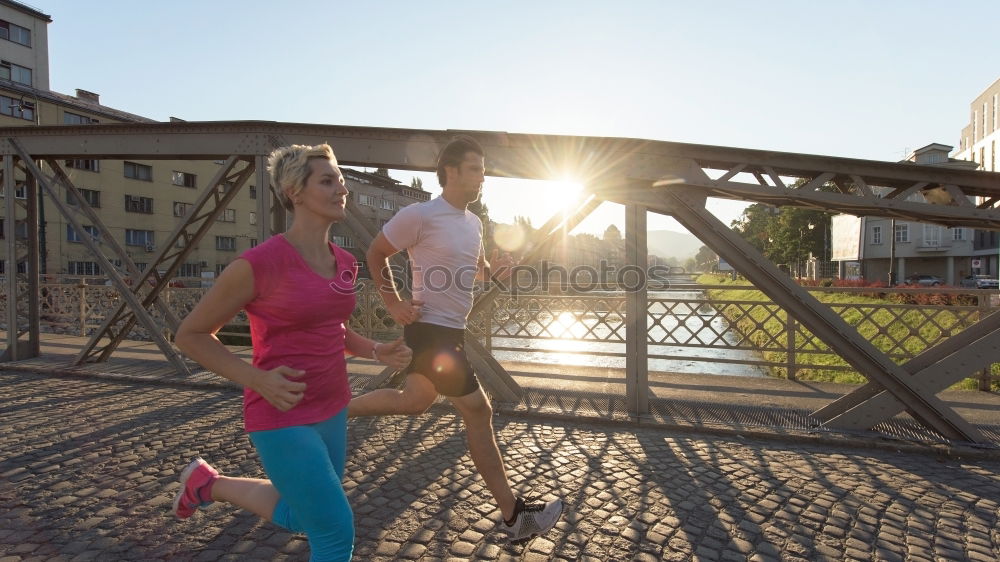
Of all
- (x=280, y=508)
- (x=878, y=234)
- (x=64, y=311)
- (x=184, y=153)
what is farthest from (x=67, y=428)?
(x=878, y=234)

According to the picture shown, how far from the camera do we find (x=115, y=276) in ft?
24.5

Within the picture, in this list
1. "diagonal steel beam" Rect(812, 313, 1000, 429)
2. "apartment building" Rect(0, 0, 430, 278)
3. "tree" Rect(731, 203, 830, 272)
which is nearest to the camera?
"diagonal steel beam" Rect(812, 313, 1000, 429)

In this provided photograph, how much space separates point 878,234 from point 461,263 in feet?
201

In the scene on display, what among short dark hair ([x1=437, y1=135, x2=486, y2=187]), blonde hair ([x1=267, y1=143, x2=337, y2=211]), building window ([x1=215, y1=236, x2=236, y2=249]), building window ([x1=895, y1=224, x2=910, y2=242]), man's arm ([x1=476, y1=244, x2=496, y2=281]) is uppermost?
building window ([x1=895, y1=224, x2=910, y2=242])

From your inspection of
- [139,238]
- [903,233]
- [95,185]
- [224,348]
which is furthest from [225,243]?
[903,233]

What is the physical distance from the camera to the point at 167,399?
620 centimetres

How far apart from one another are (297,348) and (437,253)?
1.05 meters

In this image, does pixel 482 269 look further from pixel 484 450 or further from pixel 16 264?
pixel 16 264

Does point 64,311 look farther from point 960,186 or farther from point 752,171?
point 960,186

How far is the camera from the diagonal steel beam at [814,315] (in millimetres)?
4738

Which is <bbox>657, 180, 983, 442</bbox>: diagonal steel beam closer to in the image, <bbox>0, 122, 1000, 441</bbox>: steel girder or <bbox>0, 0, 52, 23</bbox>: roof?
<bbox>0, 122, 1000, 441</bbox>: steel girder

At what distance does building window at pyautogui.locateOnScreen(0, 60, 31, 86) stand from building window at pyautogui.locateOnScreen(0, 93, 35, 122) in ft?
19.9

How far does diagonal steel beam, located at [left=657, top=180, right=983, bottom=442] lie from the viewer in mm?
4738

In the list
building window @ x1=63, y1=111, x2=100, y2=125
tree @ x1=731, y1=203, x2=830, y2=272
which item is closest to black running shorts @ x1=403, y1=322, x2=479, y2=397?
building window @ x1=63, y1=111, x2=100, y2=125
